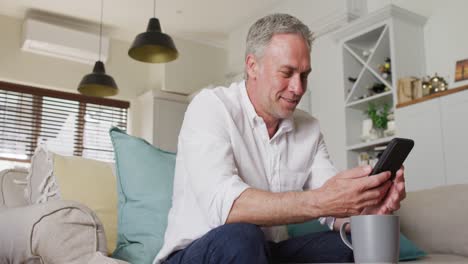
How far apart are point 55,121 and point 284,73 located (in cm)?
491

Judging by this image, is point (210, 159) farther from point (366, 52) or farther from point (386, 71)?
point (366, 52)

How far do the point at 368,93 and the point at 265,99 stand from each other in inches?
119

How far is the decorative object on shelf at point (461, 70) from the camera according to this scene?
358 centimetres

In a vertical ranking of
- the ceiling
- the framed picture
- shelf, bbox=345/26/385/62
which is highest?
the ceiling

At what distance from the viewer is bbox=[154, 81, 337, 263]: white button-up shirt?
1191mm

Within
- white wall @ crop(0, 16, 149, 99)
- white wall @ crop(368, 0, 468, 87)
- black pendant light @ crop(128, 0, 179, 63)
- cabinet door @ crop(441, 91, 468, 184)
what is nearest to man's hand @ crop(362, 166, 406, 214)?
cabinet door @ crop(441, 91, 468, 184)

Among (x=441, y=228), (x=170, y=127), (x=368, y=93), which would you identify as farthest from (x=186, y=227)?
(x=170, y=127)

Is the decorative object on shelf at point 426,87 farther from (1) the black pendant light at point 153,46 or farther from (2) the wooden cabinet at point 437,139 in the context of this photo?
(1) the black pendant light at point 153,46

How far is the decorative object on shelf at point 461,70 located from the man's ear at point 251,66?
8.29 feet

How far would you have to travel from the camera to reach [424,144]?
11.4 ft

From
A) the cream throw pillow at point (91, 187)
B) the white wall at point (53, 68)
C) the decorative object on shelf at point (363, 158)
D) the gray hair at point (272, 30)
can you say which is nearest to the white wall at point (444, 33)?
the decorative object on shelf at point (363, 158)

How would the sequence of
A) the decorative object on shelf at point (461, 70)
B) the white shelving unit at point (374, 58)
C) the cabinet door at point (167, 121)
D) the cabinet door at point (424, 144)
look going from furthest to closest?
1. the cabinet door at point (167, 121)
2. the white shelving unit at point (374, 58)
3. the decorative object on shelf at point (461, 70)
4. the cabinet door at point (424, 144)

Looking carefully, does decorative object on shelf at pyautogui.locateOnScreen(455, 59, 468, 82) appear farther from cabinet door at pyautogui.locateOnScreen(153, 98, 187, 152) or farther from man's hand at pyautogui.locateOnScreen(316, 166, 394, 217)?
cabinet door at pyautogui.locateOnScreen(153, 98, 187, 152)

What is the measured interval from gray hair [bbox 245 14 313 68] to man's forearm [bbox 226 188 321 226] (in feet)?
1.57
